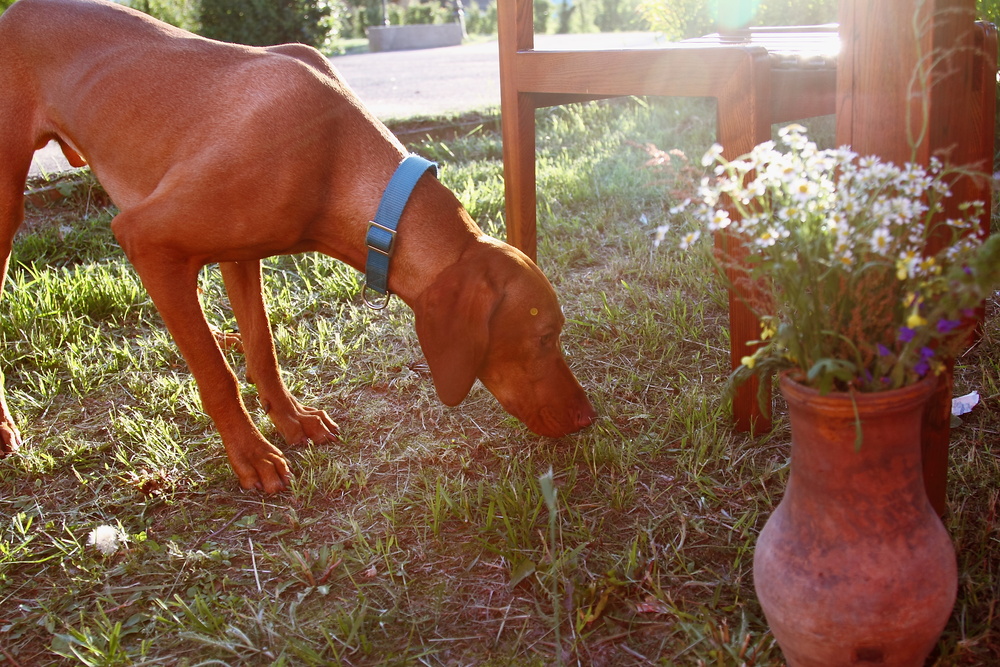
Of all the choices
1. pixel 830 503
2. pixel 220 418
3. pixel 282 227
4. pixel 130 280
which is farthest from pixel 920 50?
pixel 130 280

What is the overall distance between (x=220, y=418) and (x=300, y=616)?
77 cm

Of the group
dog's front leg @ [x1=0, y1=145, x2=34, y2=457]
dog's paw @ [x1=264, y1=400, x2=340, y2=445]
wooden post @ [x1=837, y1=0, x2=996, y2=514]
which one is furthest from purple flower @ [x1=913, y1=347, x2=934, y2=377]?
dog's front leg @ [x1=0, y1=145, x2=34, y2=457]

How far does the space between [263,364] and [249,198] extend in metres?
0.73

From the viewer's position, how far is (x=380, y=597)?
6.66ft

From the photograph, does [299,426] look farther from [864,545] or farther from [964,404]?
[964,404]

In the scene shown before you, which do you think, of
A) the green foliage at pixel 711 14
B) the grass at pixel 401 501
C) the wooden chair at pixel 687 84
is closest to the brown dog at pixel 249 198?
the grass at pixel 401 501

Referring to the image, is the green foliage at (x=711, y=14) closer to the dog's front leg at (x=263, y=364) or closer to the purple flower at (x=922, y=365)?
the dog's front leg at (x=263, y=364)

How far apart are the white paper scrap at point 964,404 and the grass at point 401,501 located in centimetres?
4

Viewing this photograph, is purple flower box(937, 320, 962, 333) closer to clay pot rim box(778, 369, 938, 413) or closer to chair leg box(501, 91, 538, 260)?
clay pot rim box(778, 369, 938, 413)

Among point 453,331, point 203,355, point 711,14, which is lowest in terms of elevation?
point 203,355

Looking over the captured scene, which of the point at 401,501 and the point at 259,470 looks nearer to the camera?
the point at 401,501

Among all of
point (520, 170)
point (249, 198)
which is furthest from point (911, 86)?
point (520, 170)

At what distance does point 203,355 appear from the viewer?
8.09ft

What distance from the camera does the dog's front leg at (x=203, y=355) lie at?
2.38 m
